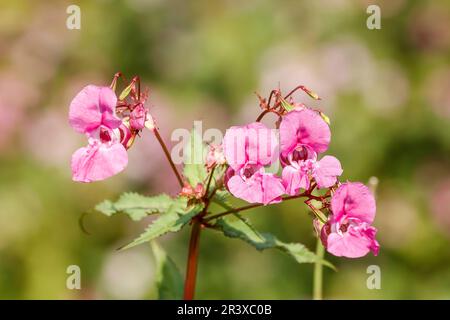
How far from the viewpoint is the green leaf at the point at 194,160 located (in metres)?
1.32

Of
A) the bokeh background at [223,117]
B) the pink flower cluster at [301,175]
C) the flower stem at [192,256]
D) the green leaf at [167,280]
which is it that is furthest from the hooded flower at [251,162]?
the bokeh background at [223,117]

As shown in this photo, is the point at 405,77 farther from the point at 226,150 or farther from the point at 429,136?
the point at 226,150

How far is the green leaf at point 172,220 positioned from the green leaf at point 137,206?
2cm

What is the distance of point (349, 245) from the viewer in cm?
109

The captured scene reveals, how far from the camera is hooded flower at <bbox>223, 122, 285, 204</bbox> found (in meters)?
1.09

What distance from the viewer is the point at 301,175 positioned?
3.63 feet

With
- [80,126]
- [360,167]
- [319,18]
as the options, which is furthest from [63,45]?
[80,126]

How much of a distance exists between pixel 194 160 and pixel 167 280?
0.27 metres

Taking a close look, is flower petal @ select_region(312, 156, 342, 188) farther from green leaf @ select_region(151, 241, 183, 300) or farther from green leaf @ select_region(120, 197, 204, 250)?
green leaf @ select_region(151, 241, 183, 300)

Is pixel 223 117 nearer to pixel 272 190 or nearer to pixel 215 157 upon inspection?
pixel 215 157

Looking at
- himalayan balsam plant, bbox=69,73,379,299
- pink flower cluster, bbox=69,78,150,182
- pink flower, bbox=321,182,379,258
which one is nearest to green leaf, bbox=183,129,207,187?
himalayan balsam plant, bbox=69,73,379,299

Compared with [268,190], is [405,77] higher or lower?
higher

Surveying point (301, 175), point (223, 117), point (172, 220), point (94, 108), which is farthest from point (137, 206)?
point (223, 117)
